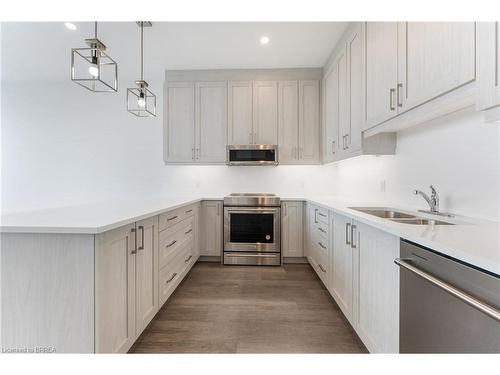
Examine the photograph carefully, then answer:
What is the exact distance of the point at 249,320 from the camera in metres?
2.13

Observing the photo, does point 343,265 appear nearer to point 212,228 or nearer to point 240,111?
point 212,228

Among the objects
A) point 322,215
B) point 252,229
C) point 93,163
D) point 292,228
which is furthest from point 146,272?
point 93,163

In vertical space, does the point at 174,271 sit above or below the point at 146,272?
below

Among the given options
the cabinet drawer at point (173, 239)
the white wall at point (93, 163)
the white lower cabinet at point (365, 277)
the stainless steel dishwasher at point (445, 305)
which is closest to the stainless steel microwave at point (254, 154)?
the white wall at point (93, 163)

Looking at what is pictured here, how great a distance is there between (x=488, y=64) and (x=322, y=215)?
6.47 ft

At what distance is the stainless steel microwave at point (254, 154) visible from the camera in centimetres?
386

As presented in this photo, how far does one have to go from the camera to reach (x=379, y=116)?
2053 mm

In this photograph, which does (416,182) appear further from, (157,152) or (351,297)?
(157,152)

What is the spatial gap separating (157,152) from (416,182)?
3669 millimetres

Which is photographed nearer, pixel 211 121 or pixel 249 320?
A: pixel 249 320

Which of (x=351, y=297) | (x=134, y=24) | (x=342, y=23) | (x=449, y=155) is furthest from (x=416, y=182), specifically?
(x=134, y=24)

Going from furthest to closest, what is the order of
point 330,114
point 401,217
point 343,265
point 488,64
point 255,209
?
point 255,209 < point 330,114 < point 343,265 < point 401,217 < point 488,64

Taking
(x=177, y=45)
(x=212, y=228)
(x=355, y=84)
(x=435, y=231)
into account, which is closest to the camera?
(x=435, y=231)

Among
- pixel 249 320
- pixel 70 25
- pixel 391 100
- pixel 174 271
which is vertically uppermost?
pixel 70 25
